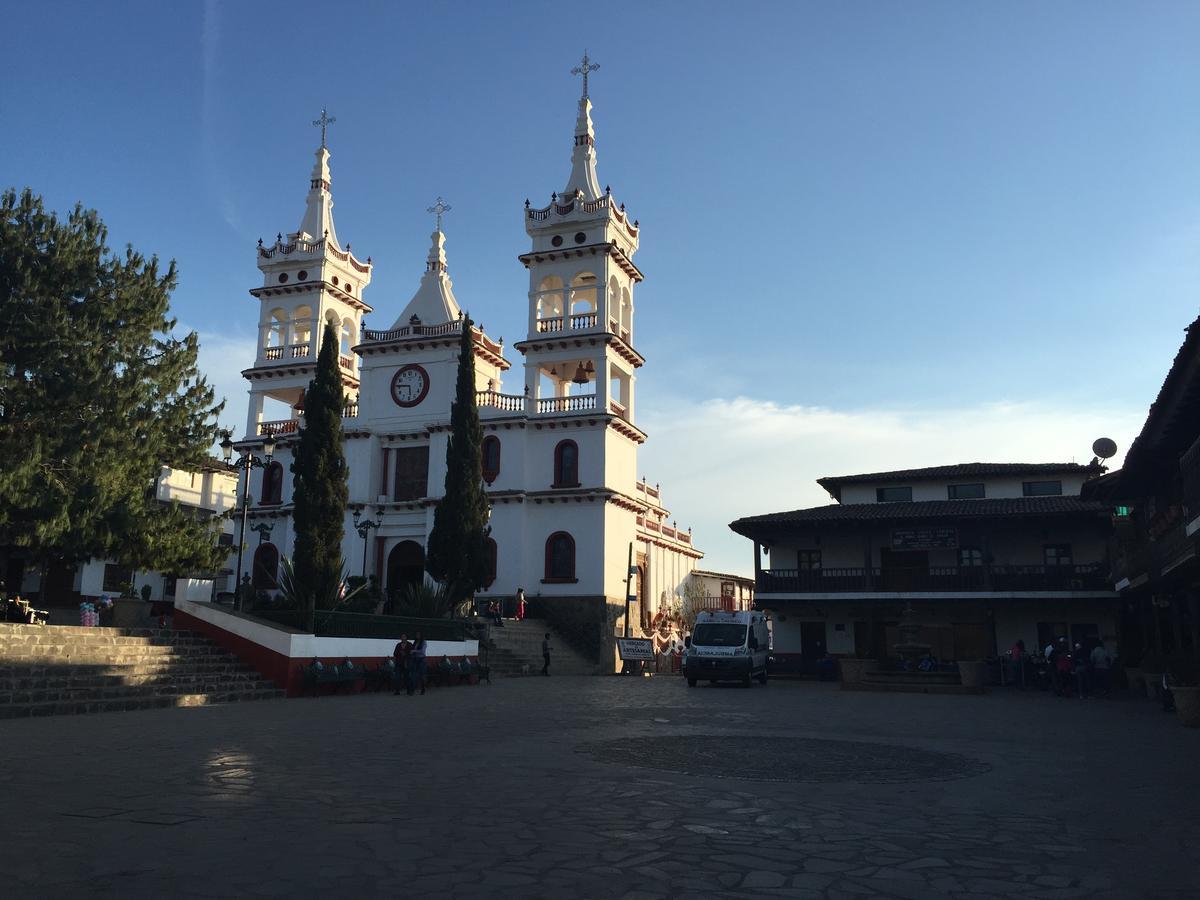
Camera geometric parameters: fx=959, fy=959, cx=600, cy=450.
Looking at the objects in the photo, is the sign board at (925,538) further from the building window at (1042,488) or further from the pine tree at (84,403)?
the pine tree at (84,403)

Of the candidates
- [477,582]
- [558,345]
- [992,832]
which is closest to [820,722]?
[992,832]

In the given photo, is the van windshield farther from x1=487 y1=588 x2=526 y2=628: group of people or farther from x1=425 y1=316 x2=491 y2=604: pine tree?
x1=487 y1=588 x2=526 y2=628: group of people

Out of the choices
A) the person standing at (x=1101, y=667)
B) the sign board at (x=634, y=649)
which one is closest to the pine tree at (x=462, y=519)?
the sign board at (x=634, y=649)

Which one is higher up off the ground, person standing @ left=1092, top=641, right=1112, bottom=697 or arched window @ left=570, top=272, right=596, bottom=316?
arched window @ left=570, top=272, right=596, bottom=316

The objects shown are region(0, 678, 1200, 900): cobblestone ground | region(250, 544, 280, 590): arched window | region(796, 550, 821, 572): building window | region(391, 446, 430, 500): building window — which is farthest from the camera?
region(250, 544, 280, 590): arched window

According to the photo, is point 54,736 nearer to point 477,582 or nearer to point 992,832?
point 992,832

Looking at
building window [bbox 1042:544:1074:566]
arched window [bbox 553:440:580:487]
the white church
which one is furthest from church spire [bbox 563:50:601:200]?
building window [bbox 1042:544:1074:566]

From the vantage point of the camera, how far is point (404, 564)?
44.4m

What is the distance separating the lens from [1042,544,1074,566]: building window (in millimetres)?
35438

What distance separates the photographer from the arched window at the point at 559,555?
41.4 meters

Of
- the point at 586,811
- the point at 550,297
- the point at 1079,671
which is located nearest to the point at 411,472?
the point at 550,297

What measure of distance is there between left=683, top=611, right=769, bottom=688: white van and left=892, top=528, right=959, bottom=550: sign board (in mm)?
8324

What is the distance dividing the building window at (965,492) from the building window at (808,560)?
614 cm

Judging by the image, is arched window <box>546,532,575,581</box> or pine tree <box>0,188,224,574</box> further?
arched window <box>546,532,575,581</box>
